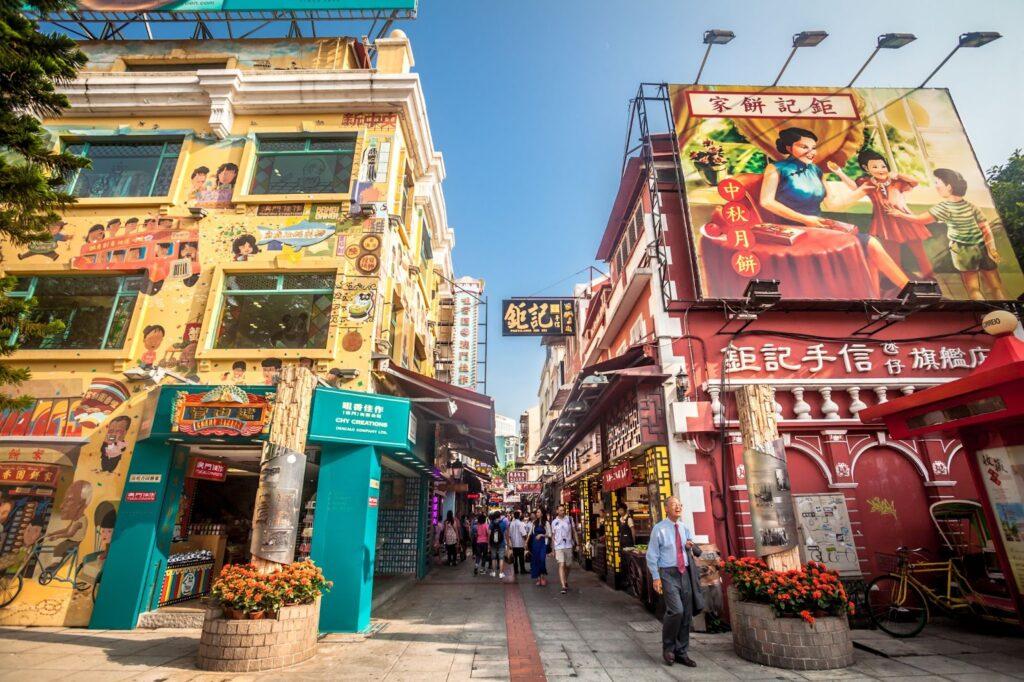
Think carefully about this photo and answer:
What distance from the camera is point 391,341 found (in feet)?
37.3

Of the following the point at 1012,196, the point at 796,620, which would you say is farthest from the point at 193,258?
the point at 1012,196

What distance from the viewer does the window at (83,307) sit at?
9.98 metres

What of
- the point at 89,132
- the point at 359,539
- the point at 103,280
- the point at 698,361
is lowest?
the point at 359,539

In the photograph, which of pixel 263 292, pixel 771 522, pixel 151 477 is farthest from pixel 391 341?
pixel 771 522

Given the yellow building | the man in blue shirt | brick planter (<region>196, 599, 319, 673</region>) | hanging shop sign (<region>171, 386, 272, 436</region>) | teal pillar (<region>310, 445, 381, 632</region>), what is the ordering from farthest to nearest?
the yellow building
hanging shop sign (<region>171, 386, 272, 436</region>)
teal pillar (<region>310, 445, 381, 632</region>)
the man in blue shirt
brick planter (<region>196, 599, 319, 673</region>)

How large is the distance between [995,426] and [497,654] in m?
8.39

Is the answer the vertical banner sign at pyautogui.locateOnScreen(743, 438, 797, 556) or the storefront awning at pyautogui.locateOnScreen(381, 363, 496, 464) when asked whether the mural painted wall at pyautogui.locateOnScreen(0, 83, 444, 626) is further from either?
the vertical banner sign at pyautogui.locateOnScreen(743, 438, 797, 556)

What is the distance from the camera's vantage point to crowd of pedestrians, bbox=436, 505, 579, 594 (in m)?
12.5

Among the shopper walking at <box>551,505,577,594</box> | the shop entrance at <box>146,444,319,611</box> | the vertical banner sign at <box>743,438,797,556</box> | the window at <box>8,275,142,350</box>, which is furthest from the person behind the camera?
the shopper walking at <box>551,505,577,594</box>

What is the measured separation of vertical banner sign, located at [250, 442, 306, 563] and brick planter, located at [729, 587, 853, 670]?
6.52 meters

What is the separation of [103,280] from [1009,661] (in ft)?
56.2

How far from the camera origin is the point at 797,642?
595 cm

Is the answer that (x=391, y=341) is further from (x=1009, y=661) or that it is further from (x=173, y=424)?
(x=1009, y=661)

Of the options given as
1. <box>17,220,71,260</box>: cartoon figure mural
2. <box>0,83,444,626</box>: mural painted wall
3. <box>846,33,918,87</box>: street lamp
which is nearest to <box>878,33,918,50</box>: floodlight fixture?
<box>846,33,918,87</box>: street lamp
